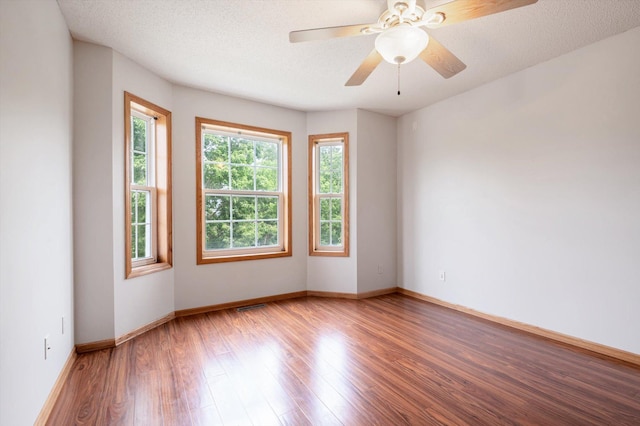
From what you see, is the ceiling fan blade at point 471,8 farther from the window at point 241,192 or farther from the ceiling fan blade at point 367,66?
the window at point 241,192

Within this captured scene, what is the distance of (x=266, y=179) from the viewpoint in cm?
396

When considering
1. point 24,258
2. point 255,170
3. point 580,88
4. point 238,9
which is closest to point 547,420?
point 580,88

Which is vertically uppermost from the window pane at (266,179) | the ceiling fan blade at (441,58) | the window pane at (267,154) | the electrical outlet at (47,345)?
the ceiling fan blade at (441,58)

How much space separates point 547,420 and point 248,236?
3.24 m

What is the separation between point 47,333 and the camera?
1767 mm

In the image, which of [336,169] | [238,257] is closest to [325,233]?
[336,169]

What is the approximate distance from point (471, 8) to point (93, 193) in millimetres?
2986

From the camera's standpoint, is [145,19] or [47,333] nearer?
[47,333]

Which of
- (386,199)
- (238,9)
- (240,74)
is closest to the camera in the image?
(238,9)

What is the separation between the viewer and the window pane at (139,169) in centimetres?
296

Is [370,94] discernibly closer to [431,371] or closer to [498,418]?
[431,371]

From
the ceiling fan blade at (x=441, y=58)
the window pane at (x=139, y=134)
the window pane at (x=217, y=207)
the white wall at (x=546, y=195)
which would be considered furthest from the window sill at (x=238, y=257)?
the ceiling fan blade at (x=441, y=58)

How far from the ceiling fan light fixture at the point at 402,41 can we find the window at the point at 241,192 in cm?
246

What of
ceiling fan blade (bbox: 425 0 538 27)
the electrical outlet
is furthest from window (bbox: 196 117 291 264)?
ceiling fan blade (bbox: 425 0 538 27)
